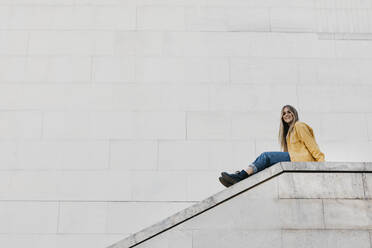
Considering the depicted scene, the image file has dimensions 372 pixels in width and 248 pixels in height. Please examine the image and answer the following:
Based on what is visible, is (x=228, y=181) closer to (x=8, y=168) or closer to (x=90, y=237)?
(x=90, y=237)

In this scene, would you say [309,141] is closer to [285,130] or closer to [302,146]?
[302,146]

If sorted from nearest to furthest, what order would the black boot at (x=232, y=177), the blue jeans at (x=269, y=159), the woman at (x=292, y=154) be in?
the black boot at (x=232, y=177), the woman at (x=292, y=154), the blue jeans at (x=269, y=159)

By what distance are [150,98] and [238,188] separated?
12.5ft

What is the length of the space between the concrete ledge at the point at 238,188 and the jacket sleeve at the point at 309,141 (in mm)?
687

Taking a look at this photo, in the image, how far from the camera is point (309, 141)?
7.59 meters

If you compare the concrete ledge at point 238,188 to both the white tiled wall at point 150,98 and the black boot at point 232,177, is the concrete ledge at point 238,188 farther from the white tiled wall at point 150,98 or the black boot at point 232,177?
the white tiled wall at point 150,98

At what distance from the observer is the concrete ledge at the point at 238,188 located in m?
6.66

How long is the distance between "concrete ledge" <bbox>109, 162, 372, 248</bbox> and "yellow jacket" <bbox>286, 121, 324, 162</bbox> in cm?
70

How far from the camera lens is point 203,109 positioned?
10039 millimetres

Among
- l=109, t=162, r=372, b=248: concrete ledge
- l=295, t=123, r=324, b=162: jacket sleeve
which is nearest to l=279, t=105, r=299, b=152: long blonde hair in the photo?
l=295, t=123, r=324, b=162: jacket sleeve

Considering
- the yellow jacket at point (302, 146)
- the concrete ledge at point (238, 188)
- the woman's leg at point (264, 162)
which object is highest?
the yellow jacket at point (302, 146)

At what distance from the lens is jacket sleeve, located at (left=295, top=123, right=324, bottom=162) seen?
750 cm

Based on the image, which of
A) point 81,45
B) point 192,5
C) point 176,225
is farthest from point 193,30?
point 176,225

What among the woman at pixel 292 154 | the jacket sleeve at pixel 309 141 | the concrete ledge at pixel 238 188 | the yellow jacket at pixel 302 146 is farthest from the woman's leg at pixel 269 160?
the concrete ledge at pixel 238 188
